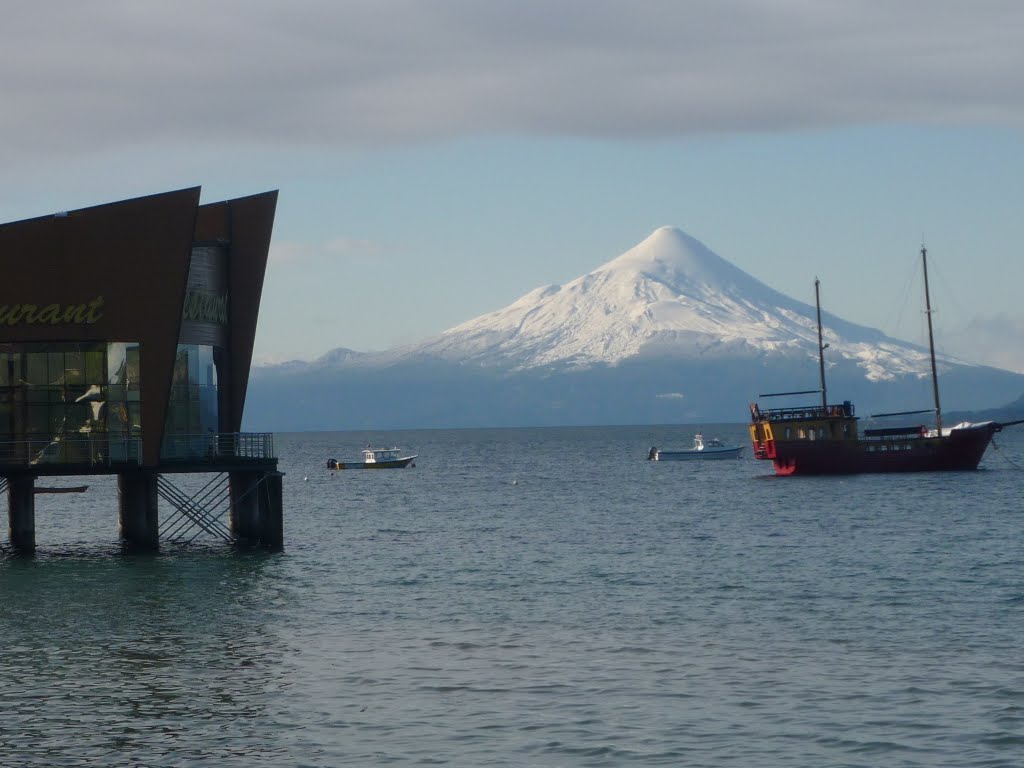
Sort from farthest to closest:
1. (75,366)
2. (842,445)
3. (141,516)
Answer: (842,445) → (141,516) → (75,366)

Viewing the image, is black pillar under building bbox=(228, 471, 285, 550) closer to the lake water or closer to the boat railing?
the lake water

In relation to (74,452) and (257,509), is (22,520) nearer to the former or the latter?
(74,452)

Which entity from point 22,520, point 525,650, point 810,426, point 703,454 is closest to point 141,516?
point 22,520

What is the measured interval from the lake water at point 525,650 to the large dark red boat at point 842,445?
48.0 m

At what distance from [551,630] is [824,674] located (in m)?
8.85

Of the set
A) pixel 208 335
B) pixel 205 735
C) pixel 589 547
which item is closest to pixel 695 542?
pixel 589 547

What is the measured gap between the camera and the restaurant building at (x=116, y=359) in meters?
53.5

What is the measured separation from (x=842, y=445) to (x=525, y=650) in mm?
89511

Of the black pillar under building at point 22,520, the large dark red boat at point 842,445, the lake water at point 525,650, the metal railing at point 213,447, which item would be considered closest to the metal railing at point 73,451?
the metal railing at point 213,447

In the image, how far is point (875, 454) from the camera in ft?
404

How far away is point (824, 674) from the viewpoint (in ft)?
106

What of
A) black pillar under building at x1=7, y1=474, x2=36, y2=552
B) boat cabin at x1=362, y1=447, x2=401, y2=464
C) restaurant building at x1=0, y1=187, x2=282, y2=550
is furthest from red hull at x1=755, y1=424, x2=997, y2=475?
black pillar under building at x1=7, y1=474, x2=36, y2=552

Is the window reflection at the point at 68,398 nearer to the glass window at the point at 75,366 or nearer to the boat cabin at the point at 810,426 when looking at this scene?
the glass window at the point at 75,366

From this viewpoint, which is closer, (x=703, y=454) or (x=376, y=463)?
(x=376, y=463)
